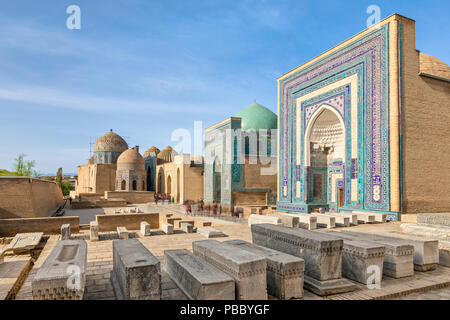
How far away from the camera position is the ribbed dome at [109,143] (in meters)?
37.1

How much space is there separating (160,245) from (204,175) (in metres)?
16.4

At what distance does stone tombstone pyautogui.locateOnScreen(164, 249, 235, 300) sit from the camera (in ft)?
9.68

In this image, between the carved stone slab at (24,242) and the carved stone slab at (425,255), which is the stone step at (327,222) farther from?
the carved stone slab at (24,242)

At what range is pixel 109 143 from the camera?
3731cm

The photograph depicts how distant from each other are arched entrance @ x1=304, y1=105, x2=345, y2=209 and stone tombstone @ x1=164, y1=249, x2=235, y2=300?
12538mm

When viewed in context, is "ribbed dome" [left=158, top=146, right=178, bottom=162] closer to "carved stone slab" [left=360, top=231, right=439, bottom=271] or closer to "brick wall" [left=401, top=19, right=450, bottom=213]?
"brick wall" [left=401, top=19, right=450, bottom=213]

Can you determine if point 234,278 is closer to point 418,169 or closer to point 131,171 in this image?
point 418,169

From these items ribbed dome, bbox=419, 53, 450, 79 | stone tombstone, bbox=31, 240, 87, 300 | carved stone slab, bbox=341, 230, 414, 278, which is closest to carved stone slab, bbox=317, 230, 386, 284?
carved stone slab, bbox=341, 230, 414, 278

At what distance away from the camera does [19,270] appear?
16.1 feet

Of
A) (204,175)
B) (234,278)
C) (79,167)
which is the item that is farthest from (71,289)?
(79,167)

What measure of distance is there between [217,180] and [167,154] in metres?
18.1

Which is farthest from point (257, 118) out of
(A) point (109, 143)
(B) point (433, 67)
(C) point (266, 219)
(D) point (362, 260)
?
(A) point (109, 143)

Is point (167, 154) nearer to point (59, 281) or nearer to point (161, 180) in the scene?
point (161, 180)
